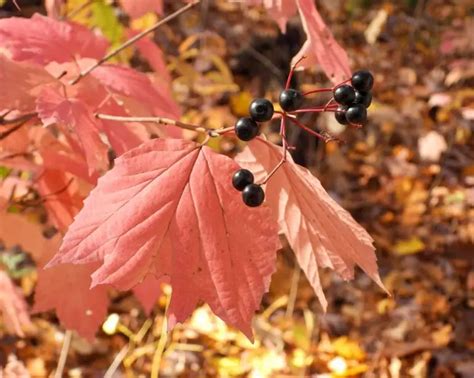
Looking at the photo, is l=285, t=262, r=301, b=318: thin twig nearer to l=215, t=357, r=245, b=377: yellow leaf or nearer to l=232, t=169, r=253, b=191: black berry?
l=215, t=357, r=245, b=377: yellow leaf

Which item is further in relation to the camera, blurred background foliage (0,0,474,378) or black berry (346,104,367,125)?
blurred background foliage (0,0,474,378)

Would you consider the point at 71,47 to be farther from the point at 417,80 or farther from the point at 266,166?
the point at 417,80

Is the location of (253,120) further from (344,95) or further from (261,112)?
(344,95)

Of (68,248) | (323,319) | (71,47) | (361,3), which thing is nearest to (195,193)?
(68,248)

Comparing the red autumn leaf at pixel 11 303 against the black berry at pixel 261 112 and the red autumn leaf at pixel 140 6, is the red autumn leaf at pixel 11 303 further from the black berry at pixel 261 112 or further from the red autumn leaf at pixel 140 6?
→ the black berry at pixel 261 112

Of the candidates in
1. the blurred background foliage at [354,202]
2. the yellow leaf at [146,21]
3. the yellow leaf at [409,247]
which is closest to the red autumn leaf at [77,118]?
the blurred background foliage at [354,202]

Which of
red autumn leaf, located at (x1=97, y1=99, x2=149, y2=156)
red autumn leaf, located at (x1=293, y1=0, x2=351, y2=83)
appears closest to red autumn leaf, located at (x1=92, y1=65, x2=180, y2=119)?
red autumn leaf, located at (x1=97, y1=99, x2=149, y2=156)

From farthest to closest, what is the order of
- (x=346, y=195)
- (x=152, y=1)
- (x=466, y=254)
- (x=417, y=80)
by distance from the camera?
(x=417, y=80), (x=346, y=195), (x=466, y=254), (x=152, y=1)
